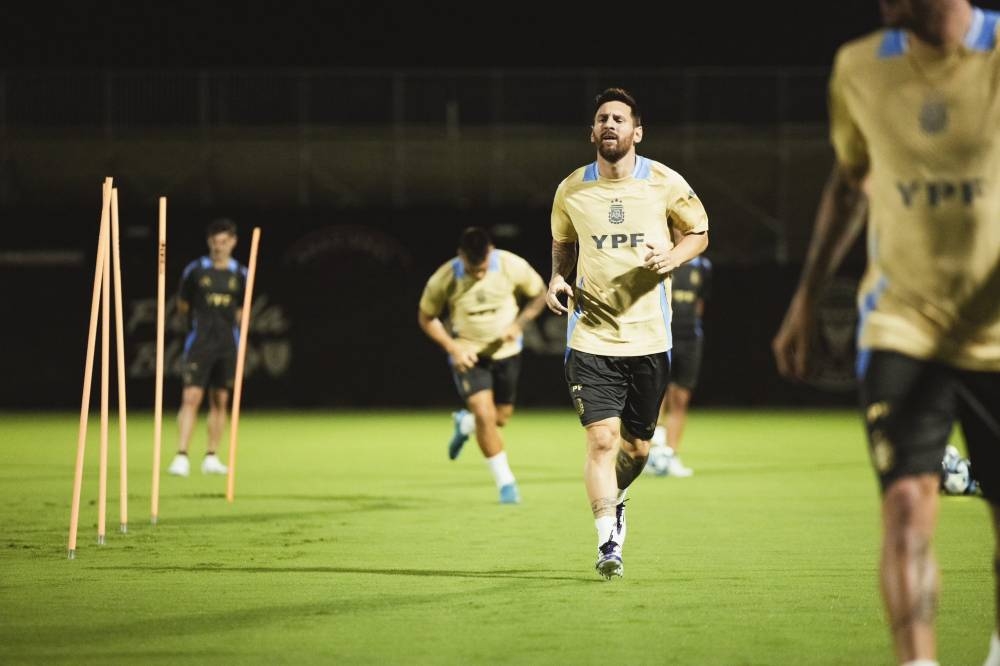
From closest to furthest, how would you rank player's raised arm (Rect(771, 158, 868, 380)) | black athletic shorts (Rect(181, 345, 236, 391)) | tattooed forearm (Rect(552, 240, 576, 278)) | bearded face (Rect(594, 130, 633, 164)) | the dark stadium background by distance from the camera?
A: player's raised arm (Rect(771, 158, 868, 380)) < bearded face (Rect(594, 130, 633, 164)) < tattooed forearm (Rect(552, 240, 576, 278)) < black athletic shorts (Rect(181, 345, 236, 391)) < the dark stadium background

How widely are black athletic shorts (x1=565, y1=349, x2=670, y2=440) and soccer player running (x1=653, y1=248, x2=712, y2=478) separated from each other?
20.9ft

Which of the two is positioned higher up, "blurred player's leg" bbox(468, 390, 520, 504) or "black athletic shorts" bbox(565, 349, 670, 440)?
"black athletic shorts" bbox(565, 349, 670, 440)

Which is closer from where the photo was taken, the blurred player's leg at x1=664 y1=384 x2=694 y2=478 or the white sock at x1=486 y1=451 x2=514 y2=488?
the white sock at x1=486 y1=451 x2=514 y2=488

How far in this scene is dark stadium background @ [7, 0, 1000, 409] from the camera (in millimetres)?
26906

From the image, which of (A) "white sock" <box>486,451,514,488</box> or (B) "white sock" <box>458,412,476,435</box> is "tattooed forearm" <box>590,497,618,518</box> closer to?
(A) "white sock" <box>486,451,514,488</box>

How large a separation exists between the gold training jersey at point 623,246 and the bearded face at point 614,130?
20 centimetres

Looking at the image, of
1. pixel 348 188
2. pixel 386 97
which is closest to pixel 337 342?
pixel 348 188

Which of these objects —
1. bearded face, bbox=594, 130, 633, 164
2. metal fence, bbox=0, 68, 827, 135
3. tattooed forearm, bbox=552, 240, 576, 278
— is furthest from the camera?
metal fence, bbox=0, 68, 827, 135

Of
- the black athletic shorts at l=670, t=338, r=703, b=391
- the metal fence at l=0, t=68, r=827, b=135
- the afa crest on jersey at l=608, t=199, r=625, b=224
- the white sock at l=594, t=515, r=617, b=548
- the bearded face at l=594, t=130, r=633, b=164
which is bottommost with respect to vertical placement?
the white sock at l=594, t=515, r=617, b=548

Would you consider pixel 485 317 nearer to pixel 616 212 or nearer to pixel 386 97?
pixel 616 212

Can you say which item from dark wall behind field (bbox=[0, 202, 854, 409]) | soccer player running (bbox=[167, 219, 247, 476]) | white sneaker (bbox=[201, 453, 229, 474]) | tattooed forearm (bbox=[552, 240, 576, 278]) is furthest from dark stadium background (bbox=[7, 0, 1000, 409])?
tattooed forearm (bbox=[552, 240, 576, 278])

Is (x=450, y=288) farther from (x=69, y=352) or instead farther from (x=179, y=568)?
(x=69, y=352)

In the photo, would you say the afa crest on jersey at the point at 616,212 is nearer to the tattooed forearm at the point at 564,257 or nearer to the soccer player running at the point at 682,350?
the tattooed forearm at the point at 564,257

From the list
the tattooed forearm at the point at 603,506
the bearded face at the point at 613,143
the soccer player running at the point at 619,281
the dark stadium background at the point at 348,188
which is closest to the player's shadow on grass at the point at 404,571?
the tattooed forearm at the point at 603,506
